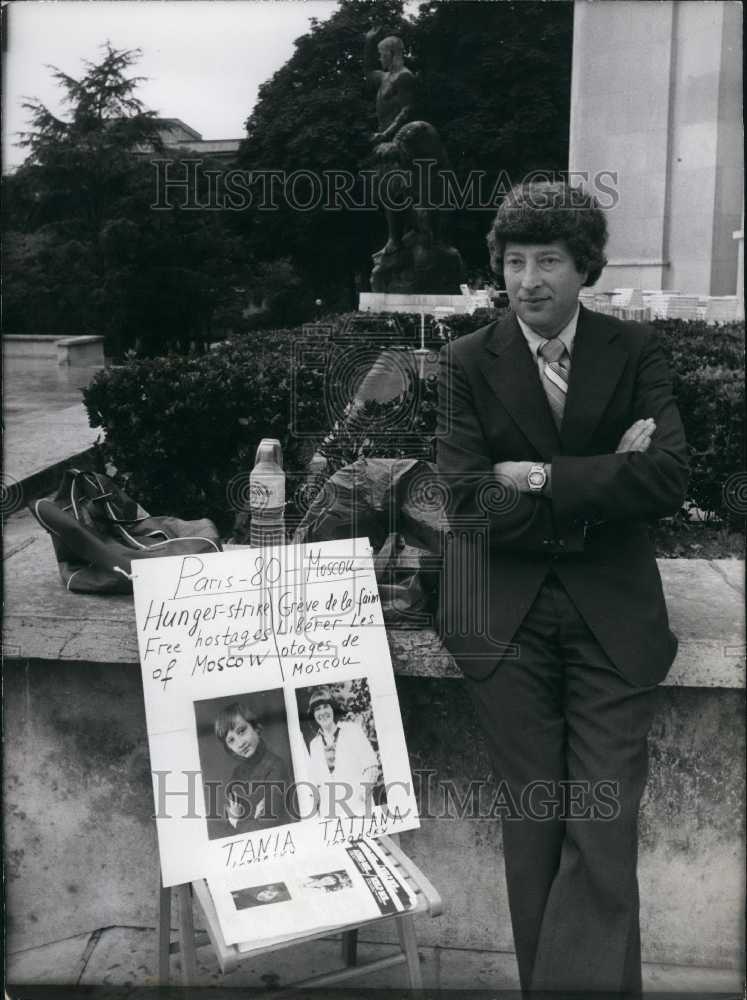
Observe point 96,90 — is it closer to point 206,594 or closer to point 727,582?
point 206,594

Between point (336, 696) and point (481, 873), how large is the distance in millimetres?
769

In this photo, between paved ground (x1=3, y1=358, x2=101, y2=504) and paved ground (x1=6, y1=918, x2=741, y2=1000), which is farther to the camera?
paved ground (x1=3, y1=358, x2=101, y2=504)

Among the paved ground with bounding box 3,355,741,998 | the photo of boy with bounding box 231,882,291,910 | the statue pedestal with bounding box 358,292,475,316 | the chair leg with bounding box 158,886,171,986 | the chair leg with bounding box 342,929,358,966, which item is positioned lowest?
the paved ground with bounding box 3,355,741,998

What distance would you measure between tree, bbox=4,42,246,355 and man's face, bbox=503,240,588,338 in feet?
6.67

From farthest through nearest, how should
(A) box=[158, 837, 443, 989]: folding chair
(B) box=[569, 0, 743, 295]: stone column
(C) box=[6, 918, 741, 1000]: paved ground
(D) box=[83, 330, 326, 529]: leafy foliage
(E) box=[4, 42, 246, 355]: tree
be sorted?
(B) box=[569, 0, 743, 295]: stone column < (D) box=[83, 330, 326, 529]: leafy foliage < (E) box=[4, 42, 246, 355]: tree < (C) box=[6, 918, 741, 1000]: paved ground < (A) box=[158, 837, 443, 989]: folding chair

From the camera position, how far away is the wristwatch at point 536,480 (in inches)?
85.9

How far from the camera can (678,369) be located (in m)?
4.11

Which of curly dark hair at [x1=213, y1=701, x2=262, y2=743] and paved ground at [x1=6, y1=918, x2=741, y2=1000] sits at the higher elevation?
curly dark hair at [x1=213, y1=701, x2=262, y2=743]

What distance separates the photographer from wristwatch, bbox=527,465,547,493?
7.16 ft

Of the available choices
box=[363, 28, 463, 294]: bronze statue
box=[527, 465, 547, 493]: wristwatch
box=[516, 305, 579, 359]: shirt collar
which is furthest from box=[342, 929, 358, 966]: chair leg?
box=[363, 28, 463, 294]: bronze statue

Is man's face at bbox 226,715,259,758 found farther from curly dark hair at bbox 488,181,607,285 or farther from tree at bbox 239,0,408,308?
tree at bbox 239,0,408,308

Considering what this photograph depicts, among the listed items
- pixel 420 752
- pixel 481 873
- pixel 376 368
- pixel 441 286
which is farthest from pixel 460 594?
pixel 441 286

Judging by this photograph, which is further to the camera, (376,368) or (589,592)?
(376,368)

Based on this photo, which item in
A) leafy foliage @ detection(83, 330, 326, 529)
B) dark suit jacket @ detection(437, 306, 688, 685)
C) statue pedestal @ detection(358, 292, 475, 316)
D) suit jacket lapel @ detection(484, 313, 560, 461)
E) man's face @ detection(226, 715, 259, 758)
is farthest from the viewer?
statue pedestal @ detection(358, 292, 475, 316)
